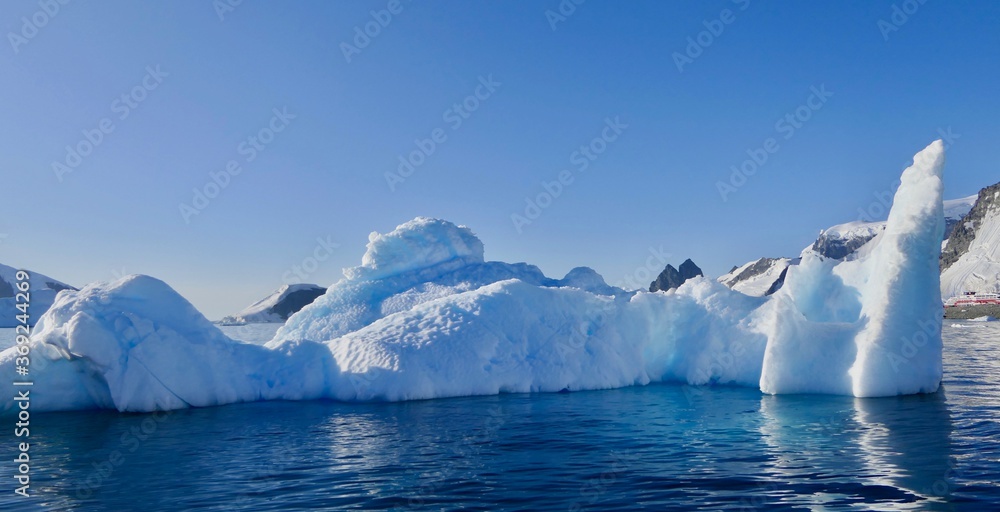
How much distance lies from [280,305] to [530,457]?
148 meters

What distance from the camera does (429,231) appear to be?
34906 millimetres

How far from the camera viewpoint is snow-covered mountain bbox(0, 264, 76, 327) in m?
84.9

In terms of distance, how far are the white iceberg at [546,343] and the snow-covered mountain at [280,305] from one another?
421 ft

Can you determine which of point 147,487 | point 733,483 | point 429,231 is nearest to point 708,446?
point 733,483

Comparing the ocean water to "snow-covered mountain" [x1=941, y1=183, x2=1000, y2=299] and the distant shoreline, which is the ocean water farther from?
"snow-covered mountain" [x1=941, y1=183, x2=1000, y2=299]

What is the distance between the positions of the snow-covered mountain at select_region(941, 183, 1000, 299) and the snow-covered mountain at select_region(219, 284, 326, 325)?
447 feet

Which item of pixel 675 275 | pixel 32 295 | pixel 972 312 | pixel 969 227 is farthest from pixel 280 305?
pixel 969 227

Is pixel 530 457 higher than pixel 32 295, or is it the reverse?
pixel 32 295

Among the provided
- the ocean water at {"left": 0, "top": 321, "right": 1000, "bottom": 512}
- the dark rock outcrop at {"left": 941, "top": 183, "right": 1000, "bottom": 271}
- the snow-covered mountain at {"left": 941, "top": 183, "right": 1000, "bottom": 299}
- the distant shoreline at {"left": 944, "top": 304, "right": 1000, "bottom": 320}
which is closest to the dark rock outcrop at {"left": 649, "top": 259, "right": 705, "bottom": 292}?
the distant shoreline at {"left": 944, "top": 304, "right": 1000, "bottom": 320}

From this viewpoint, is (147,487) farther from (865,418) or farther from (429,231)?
(429,231)

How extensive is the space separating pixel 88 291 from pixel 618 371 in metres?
17.2

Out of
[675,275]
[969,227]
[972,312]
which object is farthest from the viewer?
[969,227]

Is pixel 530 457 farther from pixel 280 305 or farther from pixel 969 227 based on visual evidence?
pixel 969 227

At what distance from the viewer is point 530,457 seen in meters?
11.9
